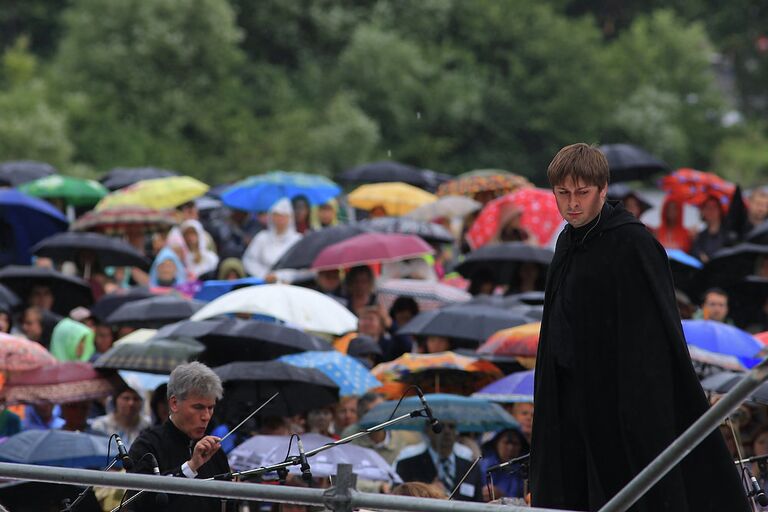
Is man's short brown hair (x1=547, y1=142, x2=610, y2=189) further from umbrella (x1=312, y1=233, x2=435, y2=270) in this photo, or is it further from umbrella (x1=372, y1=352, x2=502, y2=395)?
umbrella (x1=312, y1=233, x2=435, y2=270)

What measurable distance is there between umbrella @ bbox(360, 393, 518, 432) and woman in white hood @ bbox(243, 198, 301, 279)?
19.1 feet

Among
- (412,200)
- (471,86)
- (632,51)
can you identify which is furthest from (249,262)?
(632,51)

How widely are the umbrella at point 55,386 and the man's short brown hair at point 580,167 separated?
6.47m

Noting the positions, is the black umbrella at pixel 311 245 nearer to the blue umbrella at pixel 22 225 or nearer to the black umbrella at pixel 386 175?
the blue umbrella at pixel 22 225

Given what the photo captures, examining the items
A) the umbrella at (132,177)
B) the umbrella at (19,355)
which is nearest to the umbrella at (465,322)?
the umbrella at (19,355)

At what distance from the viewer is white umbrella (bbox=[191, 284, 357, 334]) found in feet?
41.1

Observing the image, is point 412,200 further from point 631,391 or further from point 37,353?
point 631,391

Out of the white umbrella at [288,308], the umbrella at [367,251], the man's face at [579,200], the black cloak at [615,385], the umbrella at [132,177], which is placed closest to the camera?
the black cloak at [615,385]

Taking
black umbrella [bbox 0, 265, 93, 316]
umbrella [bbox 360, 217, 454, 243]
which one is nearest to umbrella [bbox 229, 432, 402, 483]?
black umbrella [bbox 0, 265, 93, 316]

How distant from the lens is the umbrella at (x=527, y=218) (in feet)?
55.0

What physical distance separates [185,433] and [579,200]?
219 cm

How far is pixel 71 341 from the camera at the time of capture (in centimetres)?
1351

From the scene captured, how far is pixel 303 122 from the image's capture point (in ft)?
135

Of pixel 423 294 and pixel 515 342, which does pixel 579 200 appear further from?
pixel 423 294
